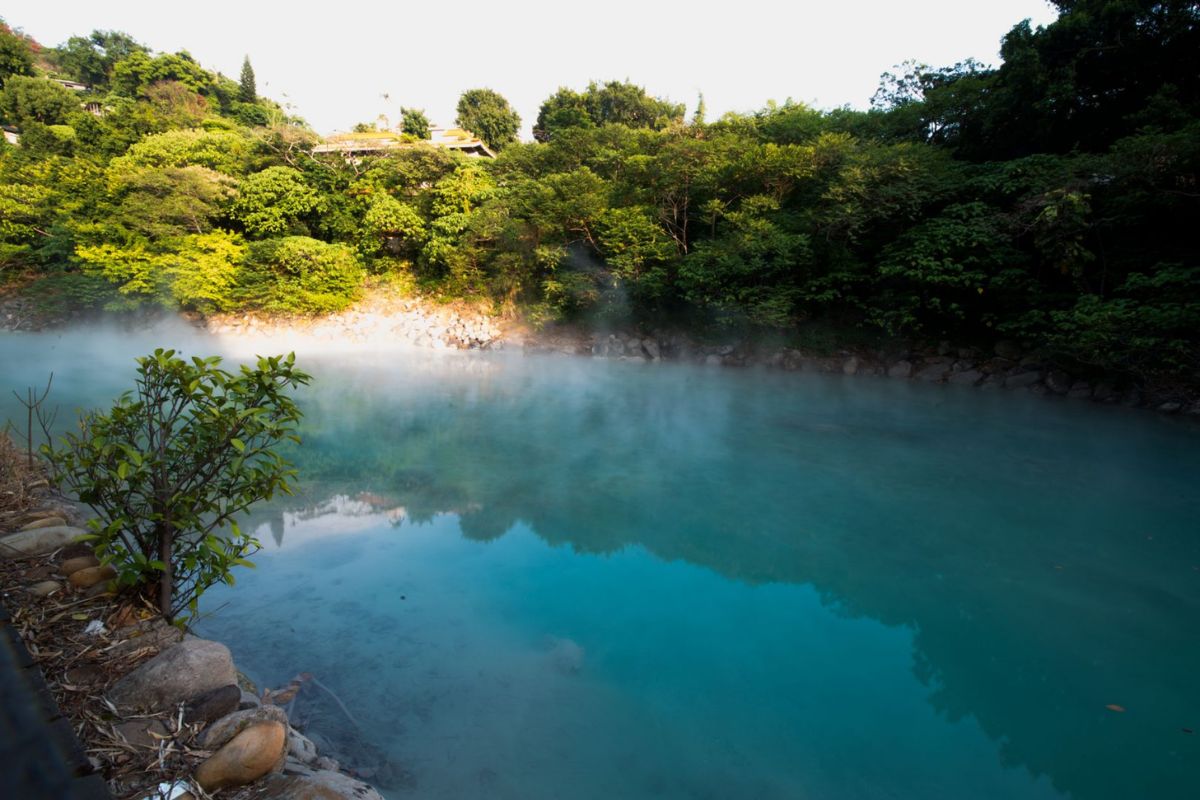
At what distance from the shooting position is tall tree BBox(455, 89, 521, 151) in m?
25.7

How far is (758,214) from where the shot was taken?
34.5 feet

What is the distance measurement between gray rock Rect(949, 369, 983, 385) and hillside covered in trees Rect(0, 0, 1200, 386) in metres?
0.71

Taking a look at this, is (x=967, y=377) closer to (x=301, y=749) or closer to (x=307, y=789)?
(x=301, y=749)

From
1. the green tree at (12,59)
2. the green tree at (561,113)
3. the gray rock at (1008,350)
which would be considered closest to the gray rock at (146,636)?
the gray rock at (1008,350)

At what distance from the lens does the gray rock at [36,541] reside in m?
2.36

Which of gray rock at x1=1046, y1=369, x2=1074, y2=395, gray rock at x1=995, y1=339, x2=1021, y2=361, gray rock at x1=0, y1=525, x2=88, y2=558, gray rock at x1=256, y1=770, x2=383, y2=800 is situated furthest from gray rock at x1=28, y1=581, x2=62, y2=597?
gray rock at x1=995, y1=339, x2=1021, y2=361

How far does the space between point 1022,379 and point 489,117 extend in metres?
23.9

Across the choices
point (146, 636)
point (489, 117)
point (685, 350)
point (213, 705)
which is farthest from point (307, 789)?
point (489, 117)

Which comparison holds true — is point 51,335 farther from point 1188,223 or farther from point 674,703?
point 1188,223

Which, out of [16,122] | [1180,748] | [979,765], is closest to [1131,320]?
[1180,748]

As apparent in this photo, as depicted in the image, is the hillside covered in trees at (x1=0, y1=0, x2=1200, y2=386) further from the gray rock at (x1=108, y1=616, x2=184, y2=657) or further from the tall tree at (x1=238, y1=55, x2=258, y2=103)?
the tall tree at (x1=238, y1=55, x2=258, y2=103)

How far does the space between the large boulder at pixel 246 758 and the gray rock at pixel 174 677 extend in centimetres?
31

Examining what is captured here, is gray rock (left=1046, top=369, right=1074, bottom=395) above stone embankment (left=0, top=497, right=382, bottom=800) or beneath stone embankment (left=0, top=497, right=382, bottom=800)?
above

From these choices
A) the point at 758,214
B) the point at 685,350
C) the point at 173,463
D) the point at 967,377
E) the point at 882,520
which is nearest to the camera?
the point at 173,463
